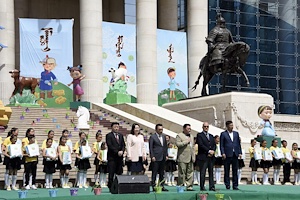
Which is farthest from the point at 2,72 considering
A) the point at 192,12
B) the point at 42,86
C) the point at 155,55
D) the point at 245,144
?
the point at 245,144

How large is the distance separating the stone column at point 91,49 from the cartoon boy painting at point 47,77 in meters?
1.58

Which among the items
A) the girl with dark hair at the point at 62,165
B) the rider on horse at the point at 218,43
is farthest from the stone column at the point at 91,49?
the girl with dark hair at the point at 62,165

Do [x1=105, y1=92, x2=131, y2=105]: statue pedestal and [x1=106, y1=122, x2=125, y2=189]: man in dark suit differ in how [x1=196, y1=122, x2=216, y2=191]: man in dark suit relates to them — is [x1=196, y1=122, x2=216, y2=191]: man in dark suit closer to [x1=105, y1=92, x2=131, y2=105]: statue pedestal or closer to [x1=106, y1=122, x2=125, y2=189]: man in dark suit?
[x1=106, y1=122, x2=125, y2=189]: man in dark suit

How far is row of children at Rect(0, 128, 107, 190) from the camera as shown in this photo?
70.0 ft

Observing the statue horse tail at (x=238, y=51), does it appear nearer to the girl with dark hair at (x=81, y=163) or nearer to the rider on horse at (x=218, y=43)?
the rider on horse at (x=218, y=43)

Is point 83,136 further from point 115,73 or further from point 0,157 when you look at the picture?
point 115,73

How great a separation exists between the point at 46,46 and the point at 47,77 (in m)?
1.57

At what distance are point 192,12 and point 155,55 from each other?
394 centimetres

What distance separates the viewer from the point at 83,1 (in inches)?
1630

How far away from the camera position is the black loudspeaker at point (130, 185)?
57.2 ft

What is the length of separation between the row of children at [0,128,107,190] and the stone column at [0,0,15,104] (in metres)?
17.7

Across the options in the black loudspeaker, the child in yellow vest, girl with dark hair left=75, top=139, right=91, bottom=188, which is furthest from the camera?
girl with dark hair left=75, top=139, right=91, bottom=188

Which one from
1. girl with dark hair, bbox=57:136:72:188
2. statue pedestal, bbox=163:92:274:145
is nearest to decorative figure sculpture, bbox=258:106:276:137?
statue pedestal, bbox=163:92:274:145

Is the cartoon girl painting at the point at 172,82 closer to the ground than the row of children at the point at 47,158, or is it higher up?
higher up
